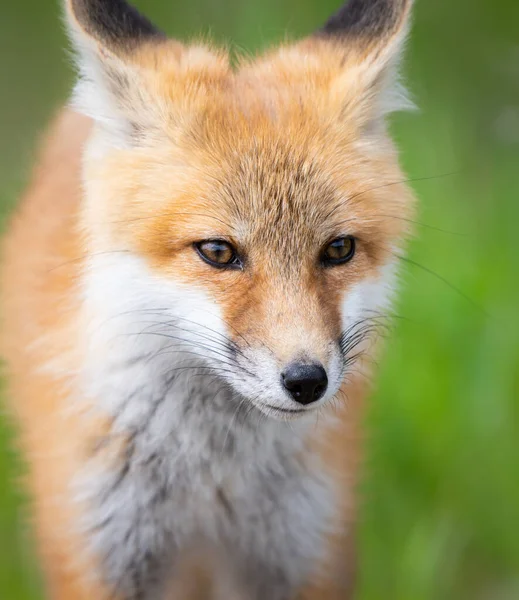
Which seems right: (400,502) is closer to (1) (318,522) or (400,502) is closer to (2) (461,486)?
(2) (461,486)

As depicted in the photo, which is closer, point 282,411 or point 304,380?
point 304,380

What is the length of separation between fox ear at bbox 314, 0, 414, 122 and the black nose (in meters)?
0.82

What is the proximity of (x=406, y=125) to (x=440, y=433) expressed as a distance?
6.23 feet

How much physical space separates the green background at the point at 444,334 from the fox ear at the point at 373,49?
19.4 inches

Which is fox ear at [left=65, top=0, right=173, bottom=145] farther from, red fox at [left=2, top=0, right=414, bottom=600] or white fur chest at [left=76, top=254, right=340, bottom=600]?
white fur chest at [left=76, top=254, right=340, bottom=600]

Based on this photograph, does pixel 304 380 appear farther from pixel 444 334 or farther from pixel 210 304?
pixel 444 334

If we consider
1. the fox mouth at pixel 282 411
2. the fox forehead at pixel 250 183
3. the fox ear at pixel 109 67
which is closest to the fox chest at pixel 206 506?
the fox mouth at pixel 282 411

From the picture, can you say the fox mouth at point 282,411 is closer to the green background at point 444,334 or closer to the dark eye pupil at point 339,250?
the dark eye pupil at point 339,250

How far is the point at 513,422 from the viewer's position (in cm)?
394

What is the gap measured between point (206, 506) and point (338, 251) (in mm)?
867

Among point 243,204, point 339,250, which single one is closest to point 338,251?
point 339,250

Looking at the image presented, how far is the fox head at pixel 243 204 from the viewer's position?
91.3 inches

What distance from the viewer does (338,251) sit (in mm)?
2461

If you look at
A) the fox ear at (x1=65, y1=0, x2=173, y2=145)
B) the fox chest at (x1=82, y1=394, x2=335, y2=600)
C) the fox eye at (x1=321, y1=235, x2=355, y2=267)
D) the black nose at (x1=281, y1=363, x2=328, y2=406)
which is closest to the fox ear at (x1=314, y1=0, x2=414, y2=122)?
the fox eye at (x1=321, y1=235, x2=355, y2=267)
